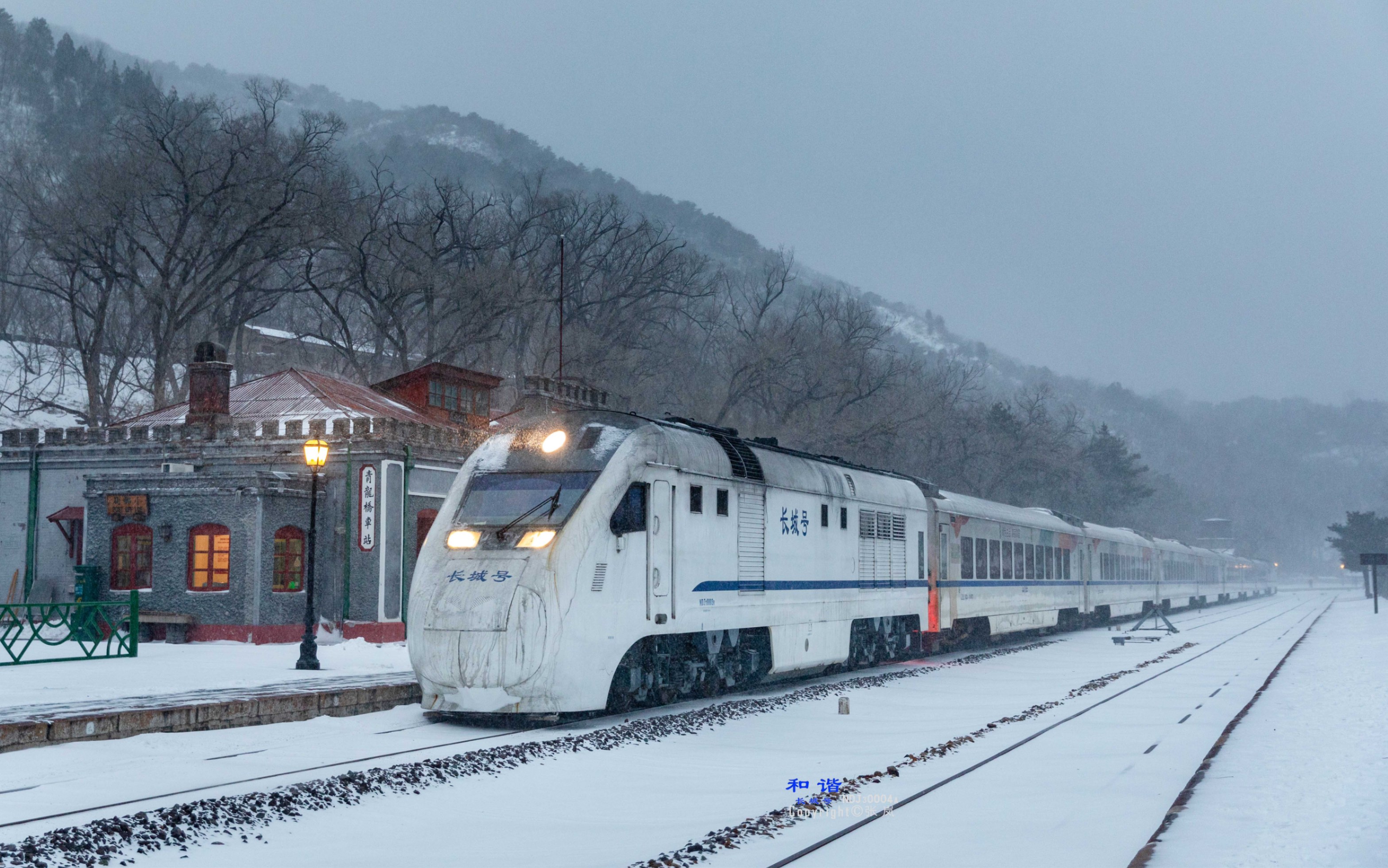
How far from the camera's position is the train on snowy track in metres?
14.7

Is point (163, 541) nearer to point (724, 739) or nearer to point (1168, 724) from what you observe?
point (724, 739)

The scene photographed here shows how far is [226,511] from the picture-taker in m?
28.7

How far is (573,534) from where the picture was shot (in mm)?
15000

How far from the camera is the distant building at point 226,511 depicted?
28609mm

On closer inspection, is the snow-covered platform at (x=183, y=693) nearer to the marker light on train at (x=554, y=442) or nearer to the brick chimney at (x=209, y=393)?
the marker light on train at (x=554, y=442)

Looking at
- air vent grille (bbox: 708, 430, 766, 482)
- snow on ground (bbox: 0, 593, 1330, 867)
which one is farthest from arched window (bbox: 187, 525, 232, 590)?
air vent grille (bbox: 708, 430, 766, 482)

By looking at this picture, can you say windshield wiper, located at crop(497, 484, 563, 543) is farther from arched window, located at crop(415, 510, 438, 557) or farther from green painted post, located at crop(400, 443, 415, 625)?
arched window, located at crop(415, 510, 438, 557)

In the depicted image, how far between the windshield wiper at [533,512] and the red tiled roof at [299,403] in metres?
16.0

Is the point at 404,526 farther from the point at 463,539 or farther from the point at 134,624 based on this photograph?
the point at 463,539

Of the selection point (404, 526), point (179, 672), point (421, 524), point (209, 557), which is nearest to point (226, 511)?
point (209, 557)

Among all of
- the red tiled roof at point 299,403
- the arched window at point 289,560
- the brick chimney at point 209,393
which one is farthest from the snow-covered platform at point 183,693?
the red tiled roof at point 299,403

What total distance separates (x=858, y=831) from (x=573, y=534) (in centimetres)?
633

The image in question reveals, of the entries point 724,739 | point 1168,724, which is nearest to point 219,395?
point 724,739

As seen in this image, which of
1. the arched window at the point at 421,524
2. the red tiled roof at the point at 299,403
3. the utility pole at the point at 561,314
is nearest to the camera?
the arched window at the point at 421,524
